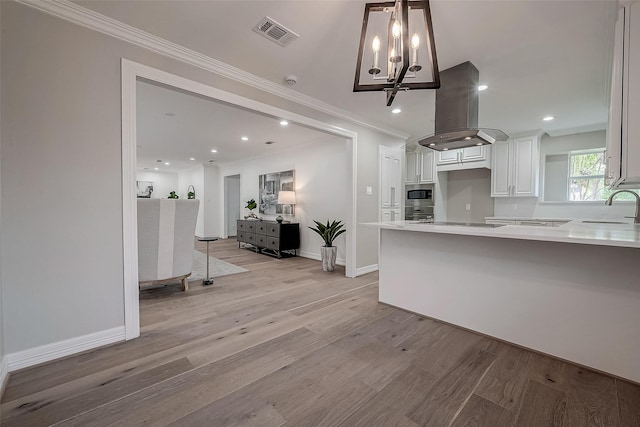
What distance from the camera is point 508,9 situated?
181 cm

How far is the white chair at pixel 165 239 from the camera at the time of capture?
2828 millimetres

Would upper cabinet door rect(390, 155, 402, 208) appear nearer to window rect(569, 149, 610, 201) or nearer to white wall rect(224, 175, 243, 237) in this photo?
window rect(569, 149, 610, 201)

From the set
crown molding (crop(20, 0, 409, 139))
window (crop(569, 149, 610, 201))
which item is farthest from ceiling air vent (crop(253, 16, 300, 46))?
window (crop(569, 149, 610, 201))

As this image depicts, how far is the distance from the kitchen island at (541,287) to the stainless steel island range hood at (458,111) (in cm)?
88

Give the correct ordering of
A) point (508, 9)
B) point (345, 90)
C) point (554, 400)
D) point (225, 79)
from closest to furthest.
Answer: point (554, 400) < point (508, 9) < point (225, 79) < point (345, 90)

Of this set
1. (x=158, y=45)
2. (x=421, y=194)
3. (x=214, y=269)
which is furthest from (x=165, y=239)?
(x=421, y=194)

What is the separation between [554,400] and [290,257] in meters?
4.54

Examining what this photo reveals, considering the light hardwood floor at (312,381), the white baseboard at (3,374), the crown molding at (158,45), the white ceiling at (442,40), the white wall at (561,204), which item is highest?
the white ceiling at (442,40)

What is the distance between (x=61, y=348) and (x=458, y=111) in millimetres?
3710

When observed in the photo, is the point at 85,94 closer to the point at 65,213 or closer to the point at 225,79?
the point at 65,213

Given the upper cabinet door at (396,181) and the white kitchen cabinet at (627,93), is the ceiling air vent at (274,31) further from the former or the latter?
the upper cabinet door at (396,181)

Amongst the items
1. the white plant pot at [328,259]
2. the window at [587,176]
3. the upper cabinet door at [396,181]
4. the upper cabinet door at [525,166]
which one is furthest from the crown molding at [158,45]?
the window at [587,176]

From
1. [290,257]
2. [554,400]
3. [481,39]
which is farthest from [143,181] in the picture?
[554,400]

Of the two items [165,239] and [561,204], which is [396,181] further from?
[165,239]
